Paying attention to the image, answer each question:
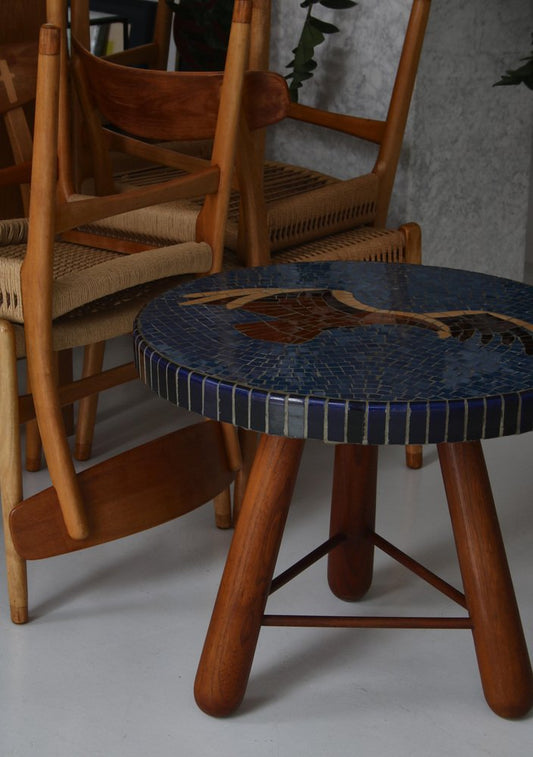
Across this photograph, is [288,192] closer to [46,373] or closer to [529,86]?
[529,86]

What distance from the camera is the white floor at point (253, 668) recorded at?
4.24 ft

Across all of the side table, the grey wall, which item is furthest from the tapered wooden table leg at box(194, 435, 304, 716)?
the grey wall

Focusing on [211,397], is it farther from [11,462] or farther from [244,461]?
[244,461]

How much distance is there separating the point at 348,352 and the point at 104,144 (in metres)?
0.91

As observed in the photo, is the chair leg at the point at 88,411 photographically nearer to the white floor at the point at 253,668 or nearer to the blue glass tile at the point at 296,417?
the white floor at the point at 253,668

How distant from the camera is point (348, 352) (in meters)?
1.19

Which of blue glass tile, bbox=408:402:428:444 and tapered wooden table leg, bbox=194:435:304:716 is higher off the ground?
blue glass tile, bbox=408:402:428:444

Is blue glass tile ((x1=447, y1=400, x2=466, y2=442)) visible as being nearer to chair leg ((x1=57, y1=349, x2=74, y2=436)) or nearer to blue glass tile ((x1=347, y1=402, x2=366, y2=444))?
blue glass tile ((x1=347, y1=402, x2=366, y2=444))

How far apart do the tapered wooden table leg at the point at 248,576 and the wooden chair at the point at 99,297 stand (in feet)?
0.99

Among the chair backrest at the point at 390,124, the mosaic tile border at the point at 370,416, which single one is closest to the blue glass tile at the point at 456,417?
the mosaic tile border at the point at 370,416

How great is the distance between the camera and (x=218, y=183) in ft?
5.43

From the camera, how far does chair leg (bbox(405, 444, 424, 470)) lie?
2.04 meters

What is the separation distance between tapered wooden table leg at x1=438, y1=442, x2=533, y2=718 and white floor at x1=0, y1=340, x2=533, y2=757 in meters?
0.11

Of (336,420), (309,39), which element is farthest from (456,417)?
(309,39)
